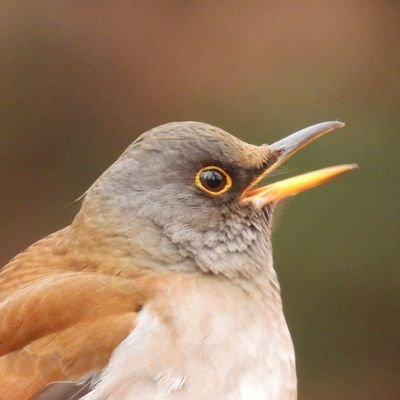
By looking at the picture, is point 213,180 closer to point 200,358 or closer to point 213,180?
point 213,180

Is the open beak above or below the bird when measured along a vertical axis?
above

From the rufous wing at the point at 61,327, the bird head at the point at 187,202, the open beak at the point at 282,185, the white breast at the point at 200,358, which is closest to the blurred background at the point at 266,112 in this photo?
the open beak at the point at 282,185

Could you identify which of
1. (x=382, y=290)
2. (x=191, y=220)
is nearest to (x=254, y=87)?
(x=382, y=290)

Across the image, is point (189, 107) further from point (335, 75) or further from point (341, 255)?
point (341, 255)

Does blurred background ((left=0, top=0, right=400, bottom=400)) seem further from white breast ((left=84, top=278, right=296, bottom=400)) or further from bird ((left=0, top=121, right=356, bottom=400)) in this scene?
white breast ((left=84, top=278, right=296, bottom=400))

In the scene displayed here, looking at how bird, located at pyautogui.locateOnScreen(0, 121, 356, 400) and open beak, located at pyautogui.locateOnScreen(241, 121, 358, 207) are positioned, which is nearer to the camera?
bird, located at pyautogui.locateOnScreen(0, 121, 356, 400)

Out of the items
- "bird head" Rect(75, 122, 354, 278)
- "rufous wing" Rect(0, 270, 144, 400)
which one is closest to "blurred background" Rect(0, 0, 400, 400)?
"bird head" Rect(75, 122, 354, 278)

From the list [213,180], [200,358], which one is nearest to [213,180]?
[213,180]
